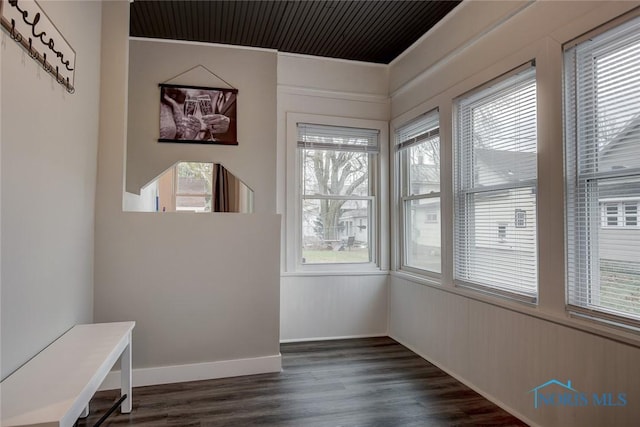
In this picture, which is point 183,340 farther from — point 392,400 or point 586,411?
point 586,411

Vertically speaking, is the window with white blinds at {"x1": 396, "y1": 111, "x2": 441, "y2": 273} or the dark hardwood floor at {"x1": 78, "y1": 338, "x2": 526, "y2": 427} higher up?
the window with white blinds at {"x1": 396, "y1": 111, "x2": 441, "y2": 273}

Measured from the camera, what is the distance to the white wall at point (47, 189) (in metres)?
1.62

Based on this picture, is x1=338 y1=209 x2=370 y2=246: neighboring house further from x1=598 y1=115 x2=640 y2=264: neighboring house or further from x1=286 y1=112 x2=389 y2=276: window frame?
x1=598 y1=115 x2=640 y2=264: neighboring house

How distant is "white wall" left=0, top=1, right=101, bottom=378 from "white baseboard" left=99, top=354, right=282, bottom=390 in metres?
0.57

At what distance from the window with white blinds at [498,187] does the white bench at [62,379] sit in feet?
8.10

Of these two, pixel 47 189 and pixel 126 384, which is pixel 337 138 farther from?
pixel 126 384

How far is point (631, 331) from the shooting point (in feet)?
5.91

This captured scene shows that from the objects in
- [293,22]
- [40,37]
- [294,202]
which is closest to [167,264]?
[294,202]

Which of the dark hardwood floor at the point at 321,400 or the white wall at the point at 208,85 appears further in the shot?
the white wall at the point at 208,85

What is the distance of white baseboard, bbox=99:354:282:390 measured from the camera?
2.83 meters

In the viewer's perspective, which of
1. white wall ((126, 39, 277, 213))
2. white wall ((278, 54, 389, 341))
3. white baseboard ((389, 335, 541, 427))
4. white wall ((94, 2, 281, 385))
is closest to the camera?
white baseboard ((389, 335, 541, 427))

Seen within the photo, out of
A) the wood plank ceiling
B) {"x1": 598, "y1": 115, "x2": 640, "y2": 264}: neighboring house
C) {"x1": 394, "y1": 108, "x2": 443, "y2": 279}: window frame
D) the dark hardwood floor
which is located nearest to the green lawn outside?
{"x1": 394, "y1": 108, "x2": 443, "y2": 279}: window frame

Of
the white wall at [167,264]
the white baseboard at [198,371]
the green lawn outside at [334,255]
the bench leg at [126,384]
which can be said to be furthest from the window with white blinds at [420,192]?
the bench leg at [126,384]

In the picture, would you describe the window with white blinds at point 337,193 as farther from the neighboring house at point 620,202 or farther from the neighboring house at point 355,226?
the neighboring house at point 620,202
